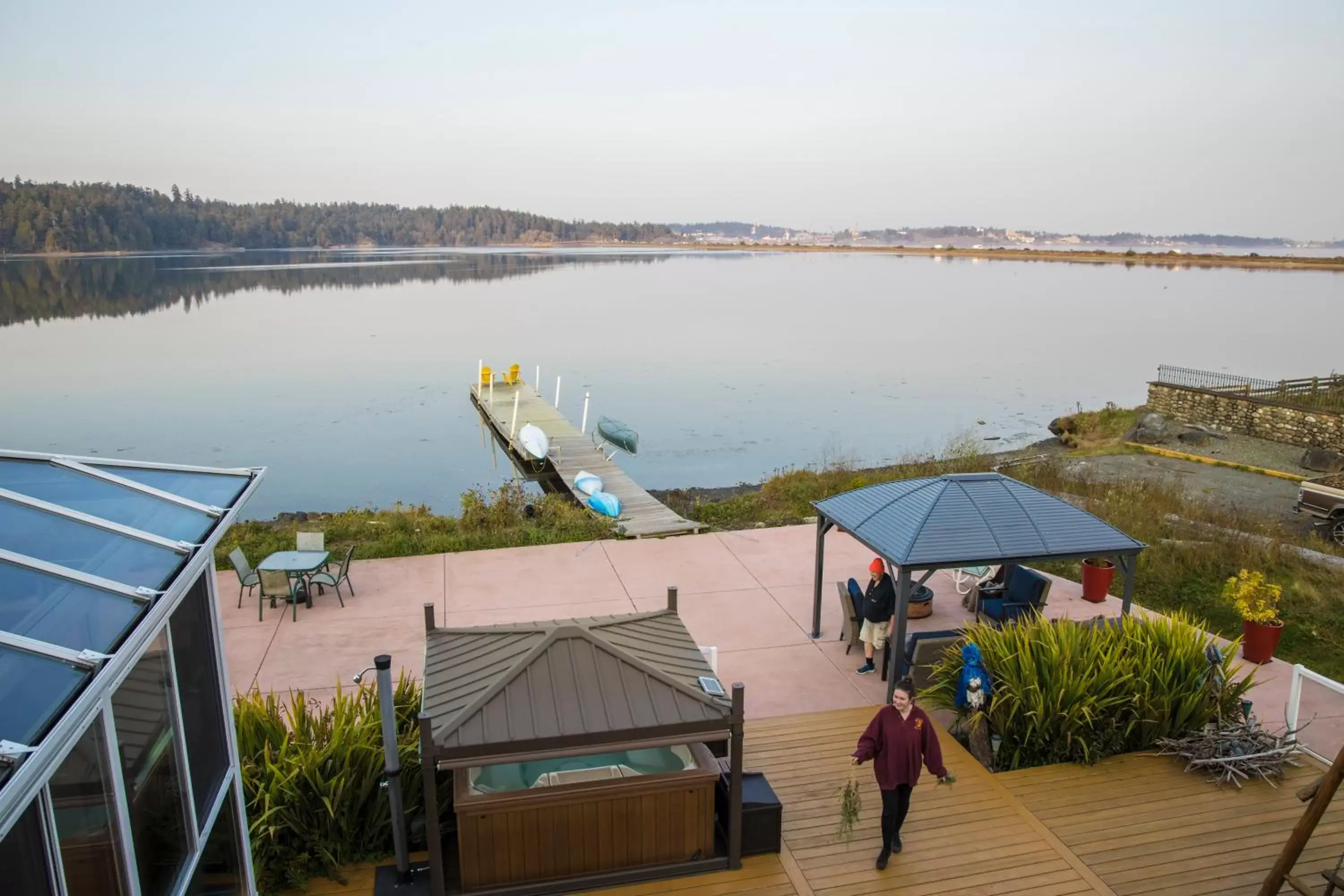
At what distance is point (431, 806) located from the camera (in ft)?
17.6

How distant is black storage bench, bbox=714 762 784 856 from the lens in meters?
5.92

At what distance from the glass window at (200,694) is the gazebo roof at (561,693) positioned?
117 cm

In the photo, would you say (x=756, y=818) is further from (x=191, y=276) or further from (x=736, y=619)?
(x=191, y=276)

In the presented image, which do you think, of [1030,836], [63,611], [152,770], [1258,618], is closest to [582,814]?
[152,770]

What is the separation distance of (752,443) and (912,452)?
5160mm

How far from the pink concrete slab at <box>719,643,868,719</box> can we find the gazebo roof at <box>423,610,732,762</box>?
2.25 meters

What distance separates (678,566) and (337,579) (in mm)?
4341

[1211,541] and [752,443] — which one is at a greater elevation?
[1211,541]

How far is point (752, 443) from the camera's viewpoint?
29906 mm

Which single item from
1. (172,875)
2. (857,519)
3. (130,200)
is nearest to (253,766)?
(172,875)

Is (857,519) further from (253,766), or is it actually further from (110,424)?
(110,424)

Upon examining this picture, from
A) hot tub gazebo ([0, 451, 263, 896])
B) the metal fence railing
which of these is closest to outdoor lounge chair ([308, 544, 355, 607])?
hot tub gazebo ([0, 451, 263, 896])

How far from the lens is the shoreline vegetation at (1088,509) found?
35.5 ft

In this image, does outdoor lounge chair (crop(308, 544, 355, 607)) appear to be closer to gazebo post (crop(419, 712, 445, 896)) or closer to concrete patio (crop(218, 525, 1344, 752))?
concrete patio (crop(218, 525, 1344, 752))
